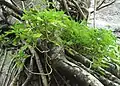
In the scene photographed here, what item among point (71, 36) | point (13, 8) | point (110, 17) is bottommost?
point (110, 17)

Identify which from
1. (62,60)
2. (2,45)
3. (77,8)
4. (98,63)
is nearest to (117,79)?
(98,63)

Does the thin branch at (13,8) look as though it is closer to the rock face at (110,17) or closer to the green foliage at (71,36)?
the green foliage at (71,36)

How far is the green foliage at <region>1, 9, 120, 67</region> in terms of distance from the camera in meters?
1.20

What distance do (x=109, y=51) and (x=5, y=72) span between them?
1.81 ft

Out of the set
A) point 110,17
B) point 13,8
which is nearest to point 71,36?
point 13,8

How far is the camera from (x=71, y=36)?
128 cm

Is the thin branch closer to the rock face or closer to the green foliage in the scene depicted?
the green foliage

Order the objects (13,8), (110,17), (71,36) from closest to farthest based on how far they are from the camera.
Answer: (71,36) < (13,8) < (110,17)

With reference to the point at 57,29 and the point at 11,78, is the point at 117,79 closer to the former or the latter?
the point at 57,29

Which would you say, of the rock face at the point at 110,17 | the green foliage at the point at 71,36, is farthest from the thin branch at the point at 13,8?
the rock face at the point at 110,17

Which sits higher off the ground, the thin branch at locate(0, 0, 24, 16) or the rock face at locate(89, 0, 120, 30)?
the thin branch at locate(0, 0, 24, 16)

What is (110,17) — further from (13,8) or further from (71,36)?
(71,36)

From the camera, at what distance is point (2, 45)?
1655 mm

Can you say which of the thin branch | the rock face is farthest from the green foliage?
the rock face
